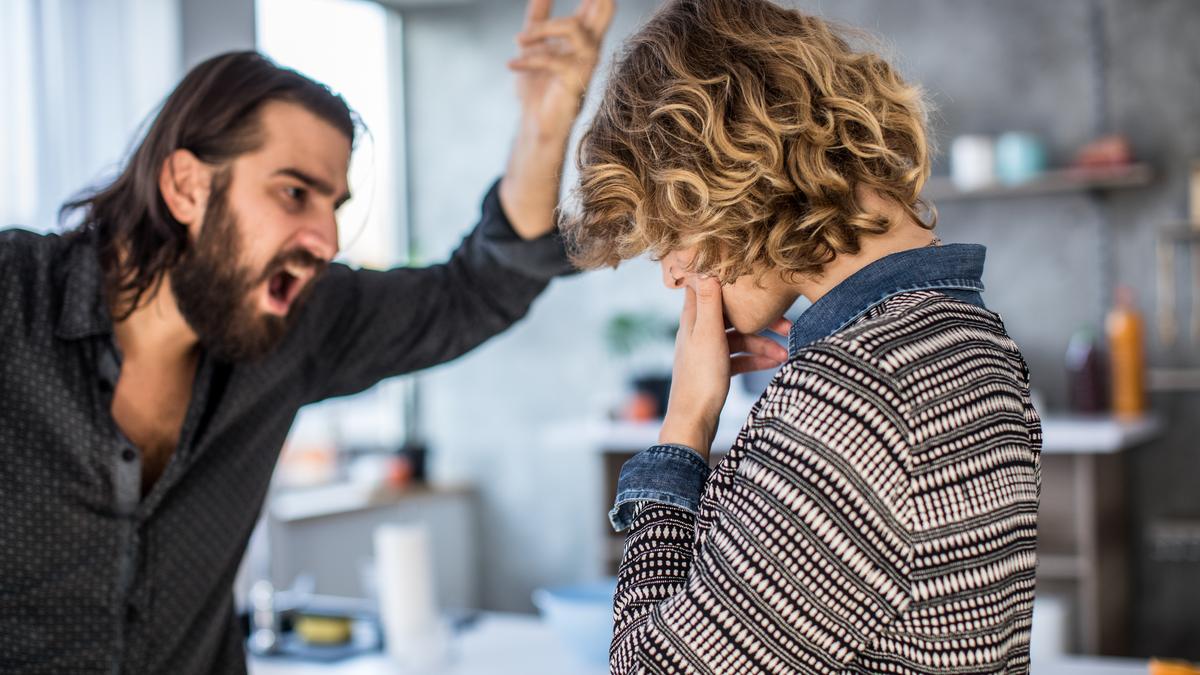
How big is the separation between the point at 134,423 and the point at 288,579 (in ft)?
8.95

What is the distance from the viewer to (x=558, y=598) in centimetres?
174

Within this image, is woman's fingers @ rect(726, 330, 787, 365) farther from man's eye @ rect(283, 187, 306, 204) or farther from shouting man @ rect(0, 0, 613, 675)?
man's eye @ rect(283, 187, 306, 204)

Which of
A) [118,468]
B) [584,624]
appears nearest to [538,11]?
[118,468]

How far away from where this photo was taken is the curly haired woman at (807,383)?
0.73 m

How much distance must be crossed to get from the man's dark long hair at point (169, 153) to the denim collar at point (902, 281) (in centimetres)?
88

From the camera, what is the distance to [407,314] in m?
1.55

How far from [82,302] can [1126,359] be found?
11.0ft

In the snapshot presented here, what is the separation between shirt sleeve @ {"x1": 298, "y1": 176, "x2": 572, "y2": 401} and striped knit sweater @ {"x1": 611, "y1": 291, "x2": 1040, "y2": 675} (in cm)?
80

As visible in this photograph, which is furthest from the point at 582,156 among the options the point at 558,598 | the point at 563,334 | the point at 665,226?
the point at 563,334

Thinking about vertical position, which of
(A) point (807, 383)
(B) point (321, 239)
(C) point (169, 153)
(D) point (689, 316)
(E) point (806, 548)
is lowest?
(E) point (806, 548)

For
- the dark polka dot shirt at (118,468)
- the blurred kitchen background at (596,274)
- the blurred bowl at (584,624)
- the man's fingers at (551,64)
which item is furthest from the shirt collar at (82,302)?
the blurred bowl at (584,624)

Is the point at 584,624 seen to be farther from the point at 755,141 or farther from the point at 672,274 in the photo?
the point at 755,141

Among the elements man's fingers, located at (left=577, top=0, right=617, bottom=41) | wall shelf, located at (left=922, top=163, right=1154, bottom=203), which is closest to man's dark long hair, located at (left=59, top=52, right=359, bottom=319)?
man's fingers, located at (left=577, top=0, right=617, bottom=41)

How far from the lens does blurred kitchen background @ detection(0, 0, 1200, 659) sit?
220 cm
